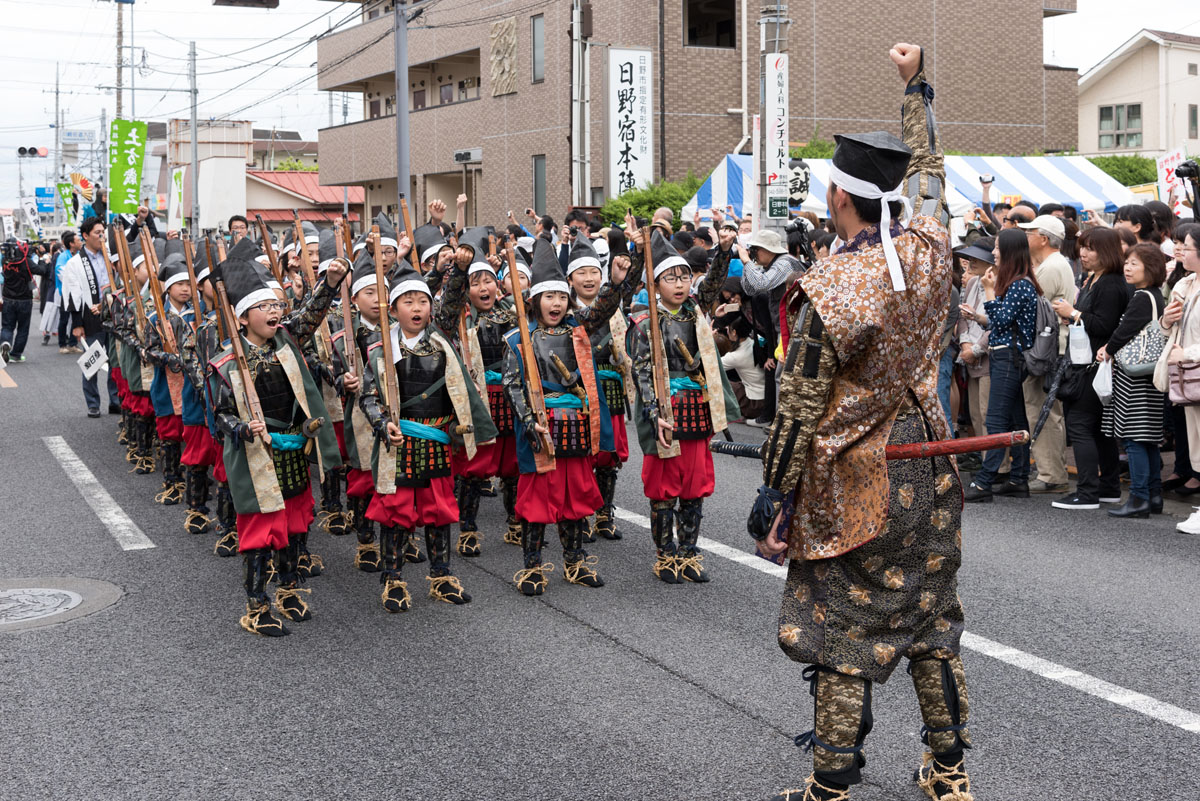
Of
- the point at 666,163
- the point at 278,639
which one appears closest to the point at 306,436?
the point at 278,639

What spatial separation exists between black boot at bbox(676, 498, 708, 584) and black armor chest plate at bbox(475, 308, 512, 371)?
75.2 inches

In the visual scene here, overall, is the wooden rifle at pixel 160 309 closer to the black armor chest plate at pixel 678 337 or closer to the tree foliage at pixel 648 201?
the black armor chest plate at pixel 678 337

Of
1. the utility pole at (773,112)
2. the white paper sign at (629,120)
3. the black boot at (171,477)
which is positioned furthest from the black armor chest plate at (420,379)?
the white paper sign at (629,120)

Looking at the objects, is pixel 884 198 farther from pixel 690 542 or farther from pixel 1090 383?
pixel 1090 383

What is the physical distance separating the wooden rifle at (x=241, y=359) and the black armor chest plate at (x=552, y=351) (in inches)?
60.2

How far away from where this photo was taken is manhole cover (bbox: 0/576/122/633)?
238 inches

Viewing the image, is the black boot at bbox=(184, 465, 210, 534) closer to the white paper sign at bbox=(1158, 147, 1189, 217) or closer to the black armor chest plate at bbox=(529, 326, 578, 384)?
the black armor chest plate at bbox=(529, 326, 578, 384)

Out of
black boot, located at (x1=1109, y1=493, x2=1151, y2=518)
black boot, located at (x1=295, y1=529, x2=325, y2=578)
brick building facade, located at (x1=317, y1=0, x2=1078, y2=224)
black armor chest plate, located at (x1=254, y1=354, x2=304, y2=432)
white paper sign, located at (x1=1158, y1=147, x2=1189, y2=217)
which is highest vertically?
brick building facade, located at (x1=317, y1=0, x2=1078, y2=224)

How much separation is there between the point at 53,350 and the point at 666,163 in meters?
Result: 12.7

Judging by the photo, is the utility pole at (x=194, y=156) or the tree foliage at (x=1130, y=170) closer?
the tree foliage at (x=1130, y=170)

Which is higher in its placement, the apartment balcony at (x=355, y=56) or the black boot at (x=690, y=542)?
the apartment balcony at (x=355, y=56)

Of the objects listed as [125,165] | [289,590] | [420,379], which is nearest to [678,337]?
[420,379]

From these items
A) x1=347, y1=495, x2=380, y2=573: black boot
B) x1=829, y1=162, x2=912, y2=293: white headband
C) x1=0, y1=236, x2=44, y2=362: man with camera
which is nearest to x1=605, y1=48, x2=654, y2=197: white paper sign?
x1=0, y1=236, x2=44, y2=362: man with camera

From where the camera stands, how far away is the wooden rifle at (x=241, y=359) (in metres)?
5.60
